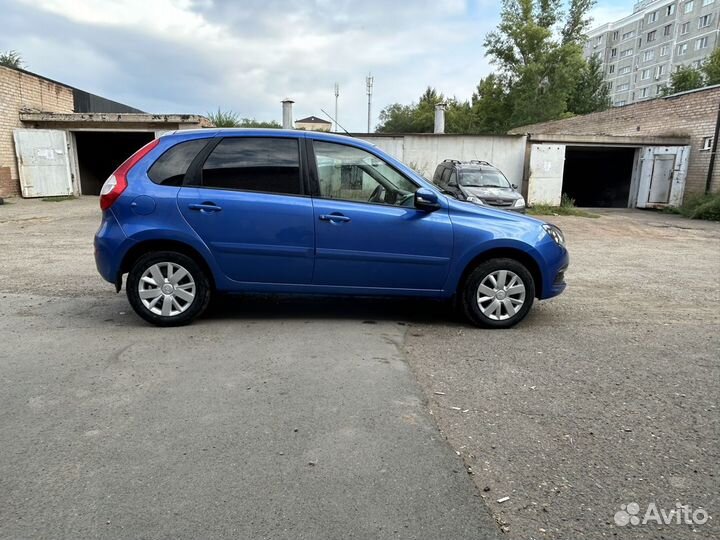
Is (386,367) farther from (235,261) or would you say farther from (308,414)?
(235,261)

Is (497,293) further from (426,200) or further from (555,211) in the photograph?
(555,211)

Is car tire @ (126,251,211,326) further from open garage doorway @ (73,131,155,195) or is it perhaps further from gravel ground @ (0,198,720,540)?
open garage doorway @ (73,131,155,195)

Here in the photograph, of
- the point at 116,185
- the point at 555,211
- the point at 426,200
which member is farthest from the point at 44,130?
the point at 555,211

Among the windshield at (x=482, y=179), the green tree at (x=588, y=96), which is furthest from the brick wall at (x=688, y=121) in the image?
the green tree at (x=588, y=96)

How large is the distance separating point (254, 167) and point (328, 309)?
1775mm

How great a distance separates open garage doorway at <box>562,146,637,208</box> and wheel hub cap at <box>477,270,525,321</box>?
64.9 ft

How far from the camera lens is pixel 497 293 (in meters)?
5.02

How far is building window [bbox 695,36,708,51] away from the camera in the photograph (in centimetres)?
6650

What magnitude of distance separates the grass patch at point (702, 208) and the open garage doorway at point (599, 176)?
3530 mm

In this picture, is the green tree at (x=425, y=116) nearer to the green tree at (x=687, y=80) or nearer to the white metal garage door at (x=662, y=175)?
the green tree at (x=687, y=80)
